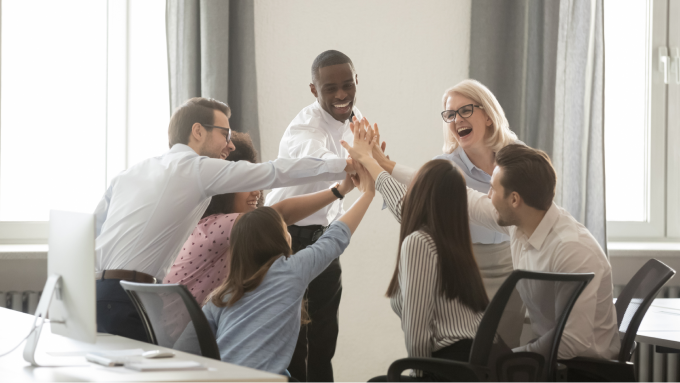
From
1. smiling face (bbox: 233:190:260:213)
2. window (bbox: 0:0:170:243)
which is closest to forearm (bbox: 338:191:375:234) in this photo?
smiling face (bbox: 233:190:260:213)

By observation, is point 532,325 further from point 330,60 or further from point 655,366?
point 655,366

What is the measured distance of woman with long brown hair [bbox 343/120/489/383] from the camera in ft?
5.61

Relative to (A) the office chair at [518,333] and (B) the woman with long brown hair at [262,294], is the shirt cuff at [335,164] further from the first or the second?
(A) the office chair at [518,333]

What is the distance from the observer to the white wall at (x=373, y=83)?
3.51 metres

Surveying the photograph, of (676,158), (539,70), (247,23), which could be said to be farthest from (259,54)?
(676,158)

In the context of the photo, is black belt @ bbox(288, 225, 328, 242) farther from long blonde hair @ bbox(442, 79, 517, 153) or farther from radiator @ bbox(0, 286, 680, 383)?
radiator @ bbox(0, 286, 680, 383)

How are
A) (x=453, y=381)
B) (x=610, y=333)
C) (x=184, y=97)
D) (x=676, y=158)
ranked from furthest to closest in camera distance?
(x=676, y=158), (x=184, y=97), (x=610, y=333), (x=453, y=381)

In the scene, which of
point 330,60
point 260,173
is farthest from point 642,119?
point 260,173

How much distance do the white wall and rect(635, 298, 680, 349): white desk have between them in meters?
1.50

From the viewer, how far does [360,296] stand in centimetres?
364

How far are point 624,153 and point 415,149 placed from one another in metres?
1.55

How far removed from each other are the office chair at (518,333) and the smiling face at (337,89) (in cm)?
134

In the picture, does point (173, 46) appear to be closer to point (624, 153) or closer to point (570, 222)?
point (570, 222)

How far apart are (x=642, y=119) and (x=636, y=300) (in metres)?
2.56
